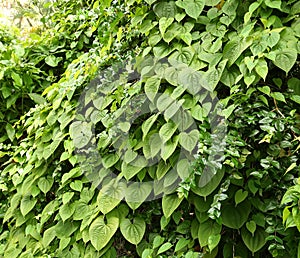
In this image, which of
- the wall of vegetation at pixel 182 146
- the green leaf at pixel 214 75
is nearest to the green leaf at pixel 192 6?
the wall of vegetation at pixel 182 146

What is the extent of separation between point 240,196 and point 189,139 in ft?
0.86

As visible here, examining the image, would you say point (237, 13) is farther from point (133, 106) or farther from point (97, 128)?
point (97, 128)

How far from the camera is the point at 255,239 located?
4.48 ft

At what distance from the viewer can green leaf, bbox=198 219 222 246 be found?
1.37 meters

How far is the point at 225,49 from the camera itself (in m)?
1.47

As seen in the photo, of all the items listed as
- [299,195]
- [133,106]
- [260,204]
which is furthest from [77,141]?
[299,195]

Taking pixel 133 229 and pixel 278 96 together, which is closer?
pixel 278 96

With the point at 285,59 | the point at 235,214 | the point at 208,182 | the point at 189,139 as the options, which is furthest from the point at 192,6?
the point at 235,214

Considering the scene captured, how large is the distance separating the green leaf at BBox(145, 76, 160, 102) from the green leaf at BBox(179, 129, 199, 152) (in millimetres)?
209

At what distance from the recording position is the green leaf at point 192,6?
155cm

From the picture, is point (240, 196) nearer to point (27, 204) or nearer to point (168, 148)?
point (168, 148)

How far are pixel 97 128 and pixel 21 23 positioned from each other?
3.65 meters

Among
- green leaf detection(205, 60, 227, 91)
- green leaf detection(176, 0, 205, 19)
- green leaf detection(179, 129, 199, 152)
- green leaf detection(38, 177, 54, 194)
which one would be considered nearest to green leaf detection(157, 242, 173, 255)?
green leaf detection(179, 129, 199, 152)

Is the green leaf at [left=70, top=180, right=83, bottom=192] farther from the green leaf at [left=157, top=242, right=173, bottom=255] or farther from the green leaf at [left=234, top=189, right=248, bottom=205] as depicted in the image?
the green leaf at [left=234, top=189, right=248, bottom=205]
